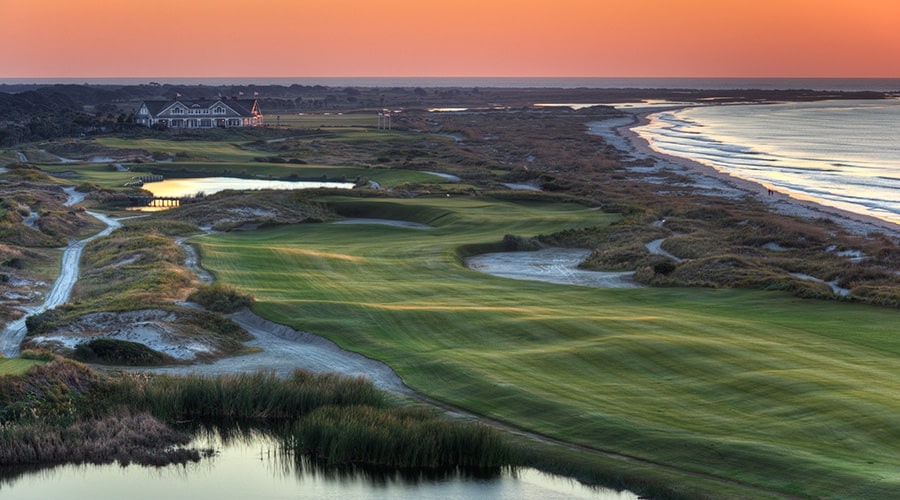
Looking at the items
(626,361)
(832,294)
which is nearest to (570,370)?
(626,361)

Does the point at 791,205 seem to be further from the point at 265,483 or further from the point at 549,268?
the point at 265,483

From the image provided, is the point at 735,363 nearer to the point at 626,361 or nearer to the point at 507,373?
the point at 626,361

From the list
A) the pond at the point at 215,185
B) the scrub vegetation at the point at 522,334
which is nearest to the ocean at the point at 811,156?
the scrub vegetation at the point at 522,334

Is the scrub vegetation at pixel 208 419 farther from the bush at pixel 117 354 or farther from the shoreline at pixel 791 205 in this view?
the shoreline at pixel 791 205

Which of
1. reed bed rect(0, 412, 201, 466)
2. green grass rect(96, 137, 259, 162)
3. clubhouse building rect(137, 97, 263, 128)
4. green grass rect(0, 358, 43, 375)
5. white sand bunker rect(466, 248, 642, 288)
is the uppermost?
clubhouse building rect(137, 97, 263, 128)

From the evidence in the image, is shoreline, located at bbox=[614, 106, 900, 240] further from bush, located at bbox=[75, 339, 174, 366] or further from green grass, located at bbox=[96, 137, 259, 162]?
green grass, located at bbox=[96, 137, 259, 162]

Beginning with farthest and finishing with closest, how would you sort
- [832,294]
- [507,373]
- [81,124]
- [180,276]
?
[81,124] → [180,276] → [832,294] → [507,373]

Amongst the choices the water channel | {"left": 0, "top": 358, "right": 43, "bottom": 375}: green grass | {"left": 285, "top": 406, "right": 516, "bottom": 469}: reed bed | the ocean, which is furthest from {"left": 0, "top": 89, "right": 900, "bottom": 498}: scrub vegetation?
the ocean
